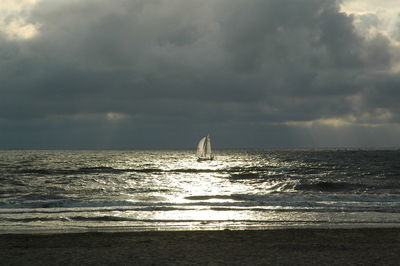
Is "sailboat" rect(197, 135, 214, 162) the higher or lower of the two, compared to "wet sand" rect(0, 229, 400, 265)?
higher

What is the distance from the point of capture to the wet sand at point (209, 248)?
41.8 feet

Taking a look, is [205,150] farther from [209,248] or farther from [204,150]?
[209,248]

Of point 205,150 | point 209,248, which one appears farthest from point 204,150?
point 209,248

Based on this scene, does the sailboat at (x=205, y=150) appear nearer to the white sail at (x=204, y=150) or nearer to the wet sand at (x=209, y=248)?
the white sail at (x=204, y=150)

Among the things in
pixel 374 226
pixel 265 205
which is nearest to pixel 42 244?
pixel 374 226

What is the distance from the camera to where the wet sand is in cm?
1273

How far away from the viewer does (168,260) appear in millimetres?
12766

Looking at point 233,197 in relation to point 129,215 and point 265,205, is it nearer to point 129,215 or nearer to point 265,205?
point 265,205

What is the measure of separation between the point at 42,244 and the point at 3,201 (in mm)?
18274

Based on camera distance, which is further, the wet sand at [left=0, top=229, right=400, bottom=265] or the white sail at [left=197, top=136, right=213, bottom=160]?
the white sail at [left=197, top=136, right=213, bottom=160]

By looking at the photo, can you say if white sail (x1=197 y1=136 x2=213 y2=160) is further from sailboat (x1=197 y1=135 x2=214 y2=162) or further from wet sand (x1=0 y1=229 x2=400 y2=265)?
wet sand (x1=0 y1=229 x2=400 y2=265)

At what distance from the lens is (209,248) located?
14.6 meters

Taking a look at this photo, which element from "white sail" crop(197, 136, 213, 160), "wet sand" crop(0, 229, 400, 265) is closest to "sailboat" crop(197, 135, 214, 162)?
"white sail" crop(197, 136, 213, 160)

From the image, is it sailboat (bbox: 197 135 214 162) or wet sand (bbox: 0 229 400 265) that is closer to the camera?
wet sand (bbox: 0 229 400 265)
